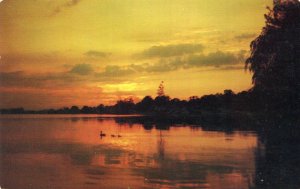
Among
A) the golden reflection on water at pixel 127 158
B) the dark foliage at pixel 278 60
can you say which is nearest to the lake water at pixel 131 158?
the golden reflection on water at pixel 127 158

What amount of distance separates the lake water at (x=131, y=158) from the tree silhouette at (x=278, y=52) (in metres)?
0.66

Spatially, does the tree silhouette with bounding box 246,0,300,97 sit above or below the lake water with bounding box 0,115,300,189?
above

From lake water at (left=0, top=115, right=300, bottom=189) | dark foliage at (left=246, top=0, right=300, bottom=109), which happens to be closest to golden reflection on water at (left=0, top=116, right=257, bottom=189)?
lake water at (left=0, top=115, right=300, bottom=189)

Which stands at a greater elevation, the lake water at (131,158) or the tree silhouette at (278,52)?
the tree silhouette at (278,52)

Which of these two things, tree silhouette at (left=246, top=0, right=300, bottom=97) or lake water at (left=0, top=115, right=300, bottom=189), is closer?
lake water at (left=0, top=115, right=300, bottom=189)

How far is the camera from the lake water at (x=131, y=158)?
16.9ft

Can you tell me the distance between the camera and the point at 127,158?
613 centimetres

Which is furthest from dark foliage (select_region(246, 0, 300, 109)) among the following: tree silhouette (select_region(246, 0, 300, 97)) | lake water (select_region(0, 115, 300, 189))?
lake water (select_region(0, 115, 300, 189))

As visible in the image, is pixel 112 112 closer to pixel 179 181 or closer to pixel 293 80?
pixel 179 181

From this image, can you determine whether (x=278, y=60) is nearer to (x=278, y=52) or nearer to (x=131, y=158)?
(x=278, y=52)

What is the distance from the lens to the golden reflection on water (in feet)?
16.9

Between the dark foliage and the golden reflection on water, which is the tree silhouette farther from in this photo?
the golden reflection on water

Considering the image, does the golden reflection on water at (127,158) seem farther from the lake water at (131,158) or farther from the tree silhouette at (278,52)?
the tree silhouette at (278,52)

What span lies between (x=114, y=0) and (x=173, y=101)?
129cm
